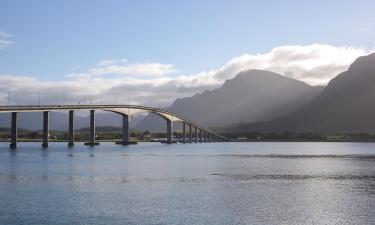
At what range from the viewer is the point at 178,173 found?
3049 inches

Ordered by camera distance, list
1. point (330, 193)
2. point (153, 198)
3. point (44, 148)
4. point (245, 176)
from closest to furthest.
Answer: point (153, 198)
point (330, 193)
point (245, 176)
point (44, 148)

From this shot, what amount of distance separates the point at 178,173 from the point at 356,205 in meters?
34.5

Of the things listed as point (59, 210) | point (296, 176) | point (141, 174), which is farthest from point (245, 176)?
point (59, 210)

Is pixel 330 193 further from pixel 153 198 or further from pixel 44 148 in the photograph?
pixel 44 148

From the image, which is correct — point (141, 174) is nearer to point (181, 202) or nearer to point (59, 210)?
point (181, 202)

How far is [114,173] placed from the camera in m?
76.2

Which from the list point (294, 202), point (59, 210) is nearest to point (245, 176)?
point (294, 202)

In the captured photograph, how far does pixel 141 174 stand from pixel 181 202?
28.3 meters

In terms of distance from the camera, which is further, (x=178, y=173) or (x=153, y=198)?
(x=178, y=173)

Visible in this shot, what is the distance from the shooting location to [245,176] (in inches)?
2886

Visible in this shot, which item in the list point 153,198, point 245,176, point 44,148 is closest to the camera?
point 153,198

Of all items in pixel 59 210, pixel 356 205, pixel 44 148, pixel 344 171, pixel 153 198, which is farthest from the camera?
pixel 44 148

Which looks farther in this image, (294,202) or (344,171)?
(344,171)

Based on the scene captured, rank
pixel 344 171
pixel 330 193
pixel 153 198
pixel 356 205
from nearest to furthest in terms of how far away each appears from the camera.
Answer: pixel 356 205 < pixel 153 198 < pixel 330 193 < pixel 344 171
